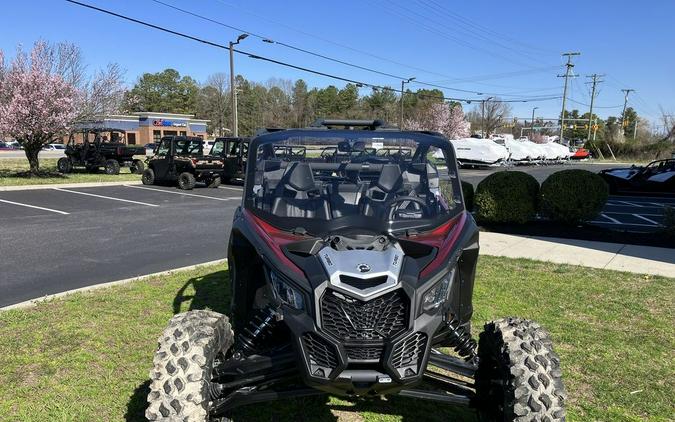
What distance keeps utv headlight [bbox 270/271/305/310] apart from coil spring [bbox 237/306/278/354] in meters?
0.11

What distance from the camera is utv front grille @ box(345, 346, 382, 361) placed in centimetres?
250

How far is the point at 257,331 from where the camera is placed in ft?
9.27

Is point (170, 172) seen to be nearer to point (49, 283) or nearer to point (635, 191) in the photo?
point (49, 283)

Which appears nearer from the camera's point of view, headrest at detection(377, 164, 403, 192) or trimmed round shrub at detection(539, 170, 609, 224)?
headrest at detection(377, 164, 403, 192)

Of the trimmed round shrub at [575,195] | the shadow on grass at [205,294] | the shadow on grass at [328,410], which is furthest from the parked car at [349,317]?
the trimmed round shrub at [575,195]

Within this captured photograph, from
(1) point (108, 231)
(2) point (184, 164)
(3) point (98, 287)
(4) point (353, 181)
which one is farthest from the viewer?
(2) point (184, 164)

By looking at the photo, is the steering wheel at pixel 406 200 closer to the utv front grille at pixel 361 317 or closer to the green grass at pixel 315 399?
the utv front grille at pixel 361 317

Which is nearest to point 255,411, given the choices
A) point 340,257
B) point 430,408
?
point 430,408

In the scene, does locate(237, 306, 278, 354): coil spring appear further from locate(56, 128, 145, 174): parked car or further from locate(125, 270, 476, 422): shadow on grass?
locate(56, 128, 145, 174): parked car

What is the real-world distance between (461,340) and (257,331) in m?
1.17

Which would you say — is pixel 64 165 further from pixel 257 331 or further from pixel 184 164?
pixel 257 331

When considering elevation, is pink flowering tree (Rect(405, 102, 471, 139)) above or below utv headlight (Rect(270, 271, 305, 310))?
above

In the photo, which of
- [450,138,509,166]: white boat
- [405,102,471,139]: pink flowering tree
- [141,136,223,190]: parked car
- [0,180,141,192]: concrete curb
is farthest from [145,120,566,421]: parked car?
[405,102,471,139]: pink flowering tree

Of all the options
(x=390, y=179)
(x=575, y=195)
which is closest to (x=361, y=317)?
(x=390, y=179)
